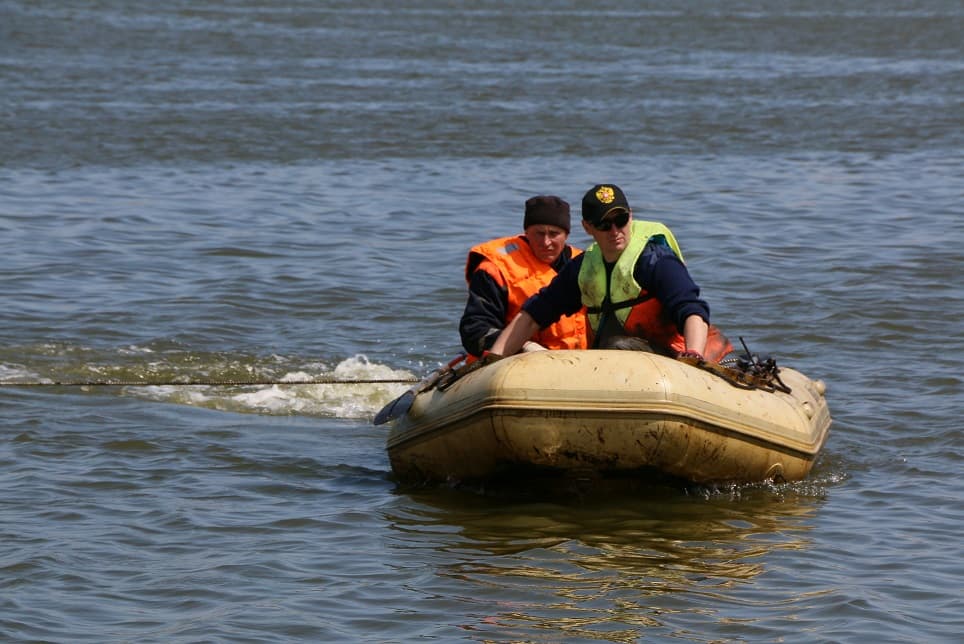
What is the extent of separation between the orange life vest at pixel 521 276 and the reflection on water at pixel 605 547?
76 centimetres

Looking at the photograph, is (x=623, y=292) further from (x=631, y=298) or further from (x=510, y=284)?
(x=510, y=284)

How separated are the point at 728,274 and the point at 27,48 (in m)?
18.6

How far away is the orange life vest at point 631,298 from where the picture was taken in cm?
744

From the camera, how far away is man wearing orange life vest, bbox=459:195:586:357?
312 inches

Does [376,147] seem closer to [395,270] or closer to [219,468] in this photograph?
[395,270]

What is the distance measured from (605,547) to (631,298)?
3.83ft

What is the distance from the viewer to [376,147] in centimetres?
1942

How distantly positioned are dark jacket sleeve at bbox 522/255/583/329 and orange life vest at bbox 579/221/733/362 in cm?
4

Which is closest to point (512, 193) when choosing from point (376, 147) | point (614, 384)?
point (376, 147)

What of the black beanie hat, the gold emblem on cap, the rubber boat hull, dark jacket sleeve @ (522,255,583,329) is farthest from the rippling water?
the gold emblem on cap

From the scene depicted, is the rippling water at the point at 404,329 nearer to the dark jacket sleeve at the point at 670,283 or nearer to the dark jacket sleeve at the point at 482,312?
the dark jacket sleeve at the point at 482,312

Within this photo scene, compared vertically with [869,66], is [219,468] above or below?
below

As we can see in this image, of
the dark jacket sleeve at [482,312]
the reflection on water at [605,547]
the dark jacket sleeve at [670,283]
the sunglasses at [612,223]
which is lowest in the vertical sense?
the reflection on water at [605,547]

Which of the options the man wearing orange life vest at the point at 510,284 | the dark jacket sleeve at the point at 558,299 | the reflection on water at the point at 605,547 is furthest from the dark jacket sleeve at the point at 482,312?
the reflection on water at the point at 605,547
